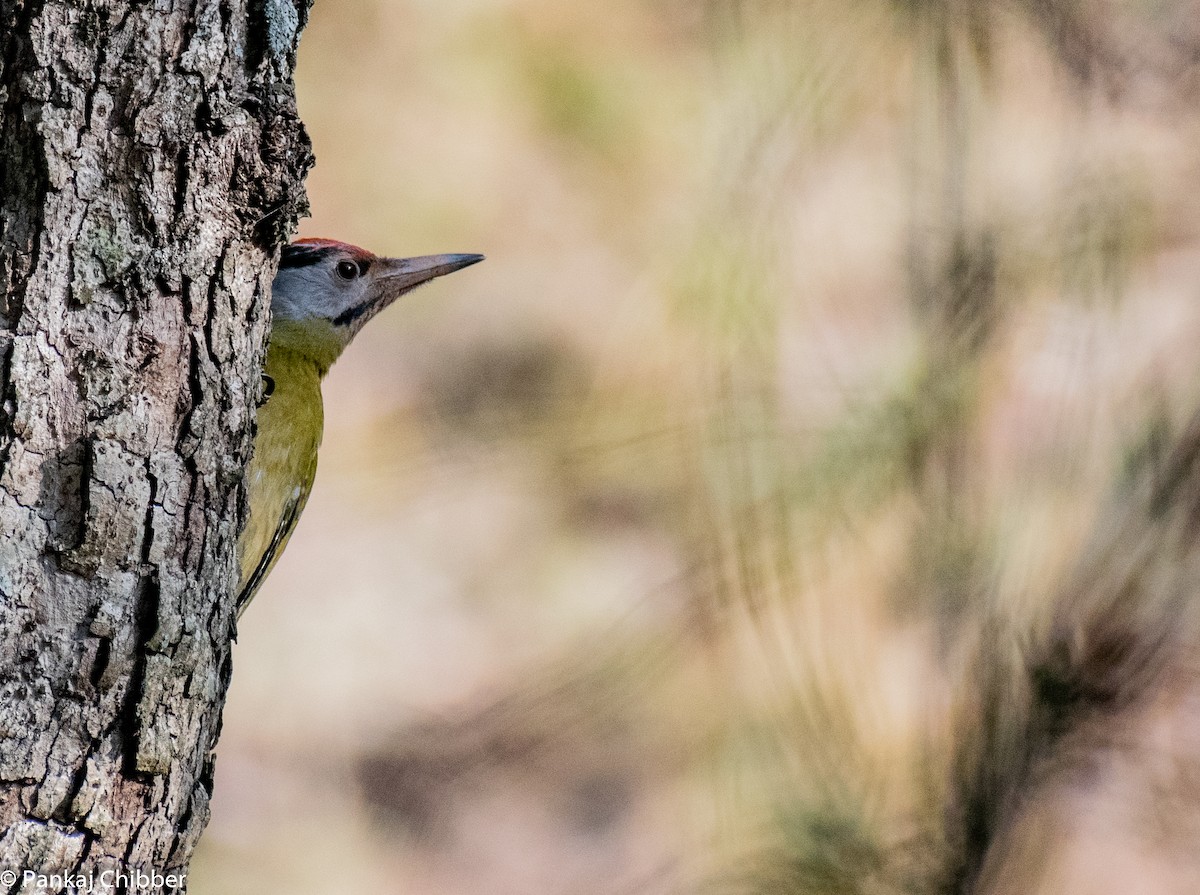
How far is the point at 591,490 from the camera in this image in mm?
6160

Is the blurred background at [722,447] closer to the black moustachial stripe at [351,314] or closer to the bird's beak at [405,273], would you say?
the bird's beak at [405,273]

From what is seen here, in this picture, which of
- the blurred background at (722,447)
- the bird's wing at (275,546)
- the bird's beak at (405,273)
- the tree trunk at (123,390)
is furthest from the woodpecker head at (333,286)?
the tree trunk at (123,390)

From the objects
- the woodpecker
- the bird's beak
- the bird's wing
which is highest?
the bird's beak

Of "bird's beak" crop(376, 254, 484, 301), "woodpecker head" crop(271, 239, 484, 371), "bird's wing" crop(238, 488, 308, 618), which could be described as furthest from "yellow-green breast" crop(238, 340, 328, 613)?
"bird's beak" crop(376, 254, 484, 301)

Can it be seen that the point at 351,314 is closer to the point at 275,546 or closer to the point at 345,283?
the point at 345,283

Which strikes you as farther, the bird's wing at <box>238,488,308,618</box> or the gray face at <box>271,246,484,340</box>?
the gray face at <box>271,246,484,340</box>

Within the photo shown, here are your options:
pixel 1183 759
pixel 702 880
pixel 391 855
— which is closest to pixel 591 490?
pixel 391 855

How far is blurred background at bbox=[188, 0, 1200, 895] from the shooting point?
2.94 metres

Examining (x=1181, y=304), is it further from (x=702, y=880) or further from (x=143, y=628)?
(x=143, y=628)

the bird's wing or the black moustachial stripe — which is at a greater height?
the black moustachial stripe

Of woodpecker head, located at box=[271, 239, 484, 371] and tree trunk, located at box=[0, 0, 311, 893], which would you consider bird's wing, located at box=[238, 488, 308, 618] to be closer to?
woodpecker head, located at box=[271, 239, 484, 371]

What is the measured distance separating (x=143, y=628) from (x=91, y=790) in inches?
9.6

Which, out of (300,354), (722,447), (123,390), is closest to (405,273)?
(300,354)

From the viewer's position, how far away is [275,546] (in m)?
3.53
